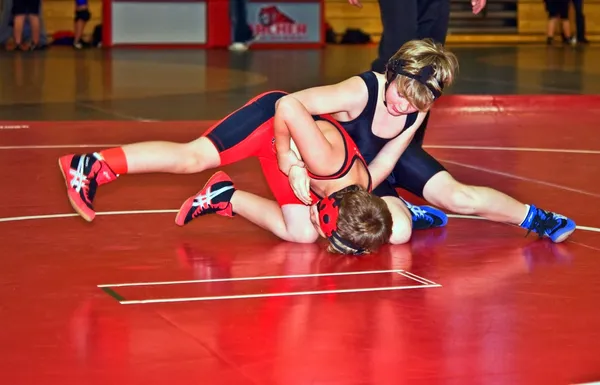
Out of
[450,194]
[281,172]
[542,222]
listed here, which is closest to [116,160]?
[281,172]

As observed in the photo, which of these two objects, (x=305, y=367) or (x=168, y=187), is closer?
(x=305, y=367)

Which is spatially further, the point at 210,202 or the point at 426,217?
the point at 426,217

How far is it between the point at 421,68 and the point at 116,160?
120 centimetres

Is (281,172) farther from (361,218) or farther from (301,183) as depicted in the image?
(361,218)

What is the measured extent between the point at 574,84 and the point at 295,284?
7493mm

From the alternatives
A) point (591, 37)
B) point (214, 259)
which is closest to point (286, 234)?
point (214, 259)

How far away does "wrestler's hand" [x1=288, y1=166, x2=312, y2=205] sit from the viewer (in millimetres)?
4004

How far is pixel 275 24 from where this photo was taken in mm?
16719

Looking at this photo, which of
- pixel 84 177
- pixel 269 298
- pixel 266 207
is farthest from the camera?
pixel 266 207

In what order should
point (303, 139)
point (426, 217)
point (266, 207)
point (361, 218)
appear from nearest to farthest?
point (361, 218), point (303, 139), point (266, 207), point (426, 217)

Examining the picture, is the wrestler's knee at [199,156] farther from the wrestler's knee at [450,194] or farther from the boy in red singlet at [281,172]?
the wrestler's knee at [450,194]

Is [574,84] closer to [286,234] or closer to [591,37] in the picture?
[286,234]

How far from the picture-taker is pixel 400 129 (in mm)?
4492

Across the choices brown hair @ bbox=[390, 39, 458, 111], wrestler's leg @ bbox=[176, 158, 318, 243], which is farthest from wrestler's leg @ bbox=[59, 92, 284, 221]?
brown hair @ bbox=[390, 39, 458, 111]
